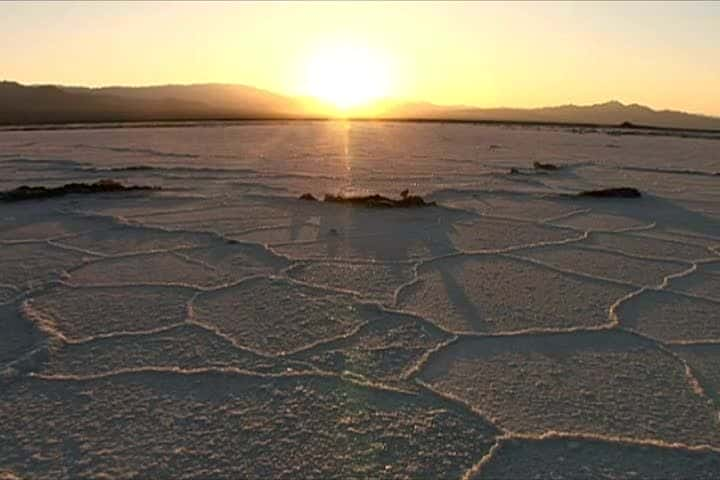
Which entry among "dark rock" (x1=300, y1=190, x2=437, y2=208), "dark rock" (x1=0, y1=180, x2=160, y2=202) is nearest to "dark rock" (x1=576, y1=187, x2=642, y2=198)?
"dark rock" (x1=300, y1=190, x2=437, y2=208)

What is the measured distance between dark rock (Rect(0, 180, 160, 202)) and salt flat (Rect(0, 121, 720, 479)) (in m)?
0.25

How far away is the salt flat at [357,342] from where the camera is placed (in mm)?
1412

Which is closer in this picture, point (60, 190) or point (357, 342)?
point (357, 342)

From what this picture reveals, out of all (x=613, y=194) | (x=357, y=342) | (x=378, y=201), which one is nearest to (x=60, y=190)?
(x=378, y=201)

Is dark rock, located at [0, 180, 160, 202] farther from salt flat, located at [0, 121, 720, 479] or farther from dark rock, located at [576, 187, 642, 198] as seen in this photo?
dark rock, located at [576, 187, 642, 198]

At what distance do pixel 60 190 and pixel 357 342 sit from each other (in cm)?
371

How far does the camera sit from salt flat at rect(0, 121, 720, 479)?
141cm

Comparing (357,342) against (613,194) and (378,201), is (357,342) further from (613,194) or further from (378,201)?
(613,194)

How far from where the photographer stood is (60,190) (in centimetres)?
479

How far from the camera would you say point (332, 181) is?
5.79 metres

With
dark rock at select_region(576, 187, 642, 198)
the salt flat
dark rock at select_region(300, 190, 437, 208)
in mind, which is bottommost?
the salt flat

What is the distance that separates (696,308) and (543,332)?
0.70m

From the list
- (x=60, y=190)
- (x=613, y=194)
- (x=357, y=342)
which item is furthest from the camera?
(x=613, y=194)

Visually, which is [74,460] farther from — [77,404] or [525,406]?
[525,406]
